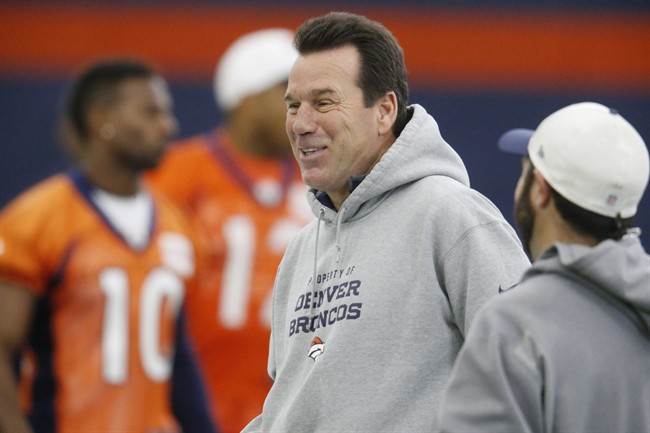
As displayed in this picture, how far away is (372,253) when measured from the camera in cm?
323

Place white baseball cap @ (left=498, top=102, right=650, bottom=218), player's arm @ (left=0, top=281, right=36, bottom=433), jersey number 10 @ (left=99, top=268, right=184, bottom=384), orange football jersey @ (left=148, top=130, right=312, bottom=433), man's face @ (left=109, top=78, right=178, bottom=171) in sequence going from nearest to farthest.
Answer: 1. white baseball cap @ (left=498, top=102, right=650, bottom=218)
2. player's arm @ (left=0, top=281, right=36, bottom=433)
3. jersey number 10 @ (left=99, top=268, right=184, bottom=384)
4. man's face @ (left=109, top=78, right=178, bottom=171)
5. orange football jersey @ (left=148, top=130, right=312, bottom=433)

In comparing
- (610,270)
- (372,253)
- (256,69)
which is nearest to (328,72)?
(372,253)

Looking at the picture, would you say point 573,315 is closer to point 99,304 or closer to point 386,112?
point 386,112

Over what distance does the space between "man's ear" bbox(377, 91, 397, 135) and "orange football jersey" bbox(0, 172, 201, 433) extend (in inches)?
87.2

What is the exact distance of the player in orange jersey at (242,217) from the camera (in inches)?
274

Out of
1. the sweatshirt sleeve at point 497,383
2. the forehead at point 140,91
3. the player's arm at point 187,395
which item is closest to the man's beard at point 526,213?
the sweatshirt sleeve at point 497,383

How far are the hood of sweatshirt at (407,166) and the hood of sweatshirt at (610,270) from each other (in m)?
0.55

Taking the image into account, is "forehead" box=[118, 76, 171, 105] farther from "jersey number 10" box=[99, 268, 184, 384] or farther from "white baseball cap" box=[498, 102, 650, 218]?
"white baseball cap" box=[498, 102, 650, 218]

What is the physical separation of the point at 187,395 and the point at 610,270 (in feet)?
10.3

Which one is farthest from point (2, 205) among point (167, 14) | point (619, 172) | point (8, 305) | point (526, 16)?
point (619, 172)

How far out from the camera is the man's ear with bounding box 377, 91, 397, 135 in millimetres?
3369

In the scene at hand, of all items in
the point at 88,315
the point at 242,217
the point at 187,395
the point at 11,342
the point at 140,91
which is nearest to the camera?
the point at 11,342

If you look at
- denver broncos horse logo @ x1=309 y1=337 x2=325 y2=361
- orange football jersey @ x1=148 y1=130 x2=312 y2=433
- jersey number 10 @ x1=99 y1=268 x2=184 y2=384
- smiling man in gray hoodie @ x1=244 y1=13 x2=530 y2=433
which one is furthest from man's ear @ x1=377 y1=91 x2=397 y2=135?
orange football jersey @ x1=148 y1=130 x2=312 y2=433

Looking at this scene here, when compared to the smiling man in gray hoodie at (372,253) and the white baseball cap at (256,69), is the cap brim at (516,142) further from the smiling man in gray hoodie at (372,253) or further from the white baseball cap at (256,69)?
the white baseball cap at (256,69)
